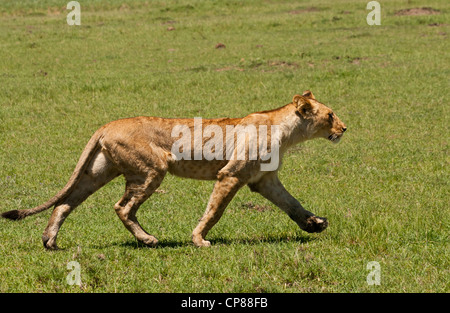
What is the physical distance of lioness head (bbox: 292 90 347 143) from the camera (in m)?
6.86

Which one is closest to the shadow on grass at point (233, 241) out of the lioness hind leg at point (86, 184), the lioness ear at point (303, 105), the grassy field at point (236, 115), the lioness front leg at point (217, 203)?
the grassy field at point (236, 115)

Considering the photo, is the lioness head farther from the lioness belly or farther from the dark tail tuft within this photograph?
the dark tail tuft

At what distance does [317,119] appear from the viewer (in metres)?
6.96

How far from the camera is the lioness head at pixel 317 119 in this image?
686 cm

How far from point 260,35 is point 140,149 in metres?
17.7

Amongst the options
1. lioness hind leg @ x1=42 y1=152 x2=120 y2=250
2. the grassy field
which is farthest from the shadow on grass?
lioness hind leg @ x1=42 y1=152 x2=120 y2=250

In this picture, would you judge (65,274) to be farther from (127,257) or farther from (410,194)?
(410,194)

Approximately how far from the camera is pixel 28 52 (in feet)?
69.7

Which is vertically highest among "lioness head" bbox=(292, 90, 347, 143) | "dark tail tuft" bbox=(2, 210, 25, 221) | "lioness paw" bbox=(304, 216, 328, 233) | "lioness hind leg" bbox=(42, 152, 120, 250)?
"lioness head" bbox=(292, 90, 347, 143)

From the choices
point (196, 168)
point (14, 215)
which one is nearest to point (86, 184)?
point (14, 215)

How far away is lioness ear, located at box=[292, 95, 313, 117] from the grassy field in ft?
3.80

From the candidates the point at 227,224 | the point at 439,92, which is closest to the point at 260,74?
the point at 439,92

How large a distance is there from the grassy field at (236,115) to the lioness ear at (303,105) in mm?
1159

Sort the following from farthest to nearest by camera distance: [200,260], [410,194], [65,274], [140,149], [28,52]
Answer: [28,52] → [410,194] → [140,149] → [200,260] → [65,274]
